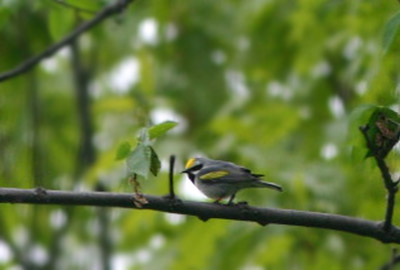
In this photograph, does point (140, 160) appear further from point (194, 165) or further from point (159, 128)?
point (194, 165)

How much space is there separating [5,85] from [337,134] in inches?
124

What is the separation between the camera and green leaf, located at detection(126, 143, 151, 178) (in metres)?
3.68

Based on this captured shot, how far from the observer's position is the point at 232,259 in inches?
320

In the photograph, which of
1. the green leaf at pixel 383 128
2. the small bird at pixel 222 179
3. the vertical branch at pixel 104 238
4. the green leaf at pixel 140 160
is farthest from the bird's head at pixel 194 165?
the vertical branch at pixel 104 238

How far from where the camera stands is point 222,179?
4734 mm

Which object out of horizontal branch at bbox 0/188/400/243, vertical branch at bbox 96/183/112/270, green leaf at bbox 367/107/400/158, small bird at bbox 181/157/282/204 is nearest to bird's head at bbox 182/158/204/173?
small bird at bbox 181/157/282/204

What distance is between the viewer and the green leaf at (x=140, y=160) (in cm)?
368

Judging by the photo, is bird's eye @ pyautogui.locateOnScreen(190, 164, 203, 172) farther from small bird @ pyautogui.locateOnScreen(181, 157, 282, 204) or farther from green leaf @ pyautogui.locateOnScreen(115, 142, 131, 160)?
green leaf @ pyautogui.locateOnScreen(115, 142, 131, 160)

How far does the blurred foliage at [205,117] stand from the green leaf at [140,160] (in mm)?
2280

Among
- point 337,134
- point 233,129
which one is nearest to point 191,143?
point 233,129

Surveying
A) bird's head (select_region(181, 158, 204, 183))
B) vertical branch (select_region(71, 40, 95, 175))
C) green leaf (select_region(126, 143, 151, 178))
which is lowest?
green leaf (select_region(126, 143, 151, 178))

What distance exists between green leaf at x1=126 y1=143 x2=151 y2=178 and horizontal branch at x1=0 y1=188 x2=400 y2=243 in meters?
0.13

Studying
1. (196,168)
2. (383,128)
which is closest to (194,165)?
(196,168)

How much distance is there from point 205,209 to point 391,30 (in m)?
1.05
